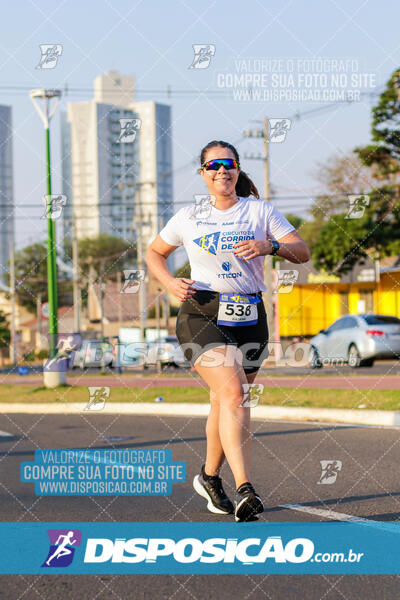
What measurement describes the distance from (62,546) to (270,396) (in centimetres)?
1036

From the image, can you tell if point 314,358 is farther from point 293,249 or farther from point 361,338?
point 293,249

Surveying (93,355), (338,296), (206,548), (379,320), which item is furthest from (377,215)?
(206,548)

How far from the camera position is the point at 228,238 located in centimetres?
520

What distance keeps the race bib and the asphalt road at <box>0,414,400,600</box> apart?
1.18 metres

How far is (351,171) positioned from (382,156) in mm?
18067

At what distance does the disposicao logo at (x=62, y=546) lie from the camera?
451 centimetres

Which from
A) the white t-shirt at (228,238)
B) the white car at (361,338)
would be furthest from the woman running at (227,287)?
the white car at (361,338)

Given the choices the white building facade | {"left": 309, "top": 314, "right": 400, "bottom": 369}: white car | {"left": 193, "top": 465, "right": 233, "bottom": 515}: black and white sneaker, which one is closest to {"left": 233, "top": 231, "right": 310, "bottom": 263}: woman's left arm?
{"left": 193, "top": 465, "right": 233, "bottom": 515}: black and white sneaker

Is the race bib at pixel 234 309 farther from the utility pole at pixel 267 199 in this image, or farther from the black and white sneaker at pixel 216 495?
the utility pole at pixel 267 199

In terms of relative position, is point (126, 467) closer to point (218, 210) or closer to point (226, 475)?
point (226, 475)

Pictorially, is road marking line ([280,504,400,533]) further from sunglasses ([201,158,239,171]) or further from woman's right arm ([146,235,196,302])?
sunglasses ([201,158,239,171])

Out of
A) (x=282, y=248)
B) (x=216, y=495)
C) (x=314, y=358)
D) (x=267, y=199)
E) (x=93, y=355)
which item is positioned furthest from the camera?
(x=93, y=355)

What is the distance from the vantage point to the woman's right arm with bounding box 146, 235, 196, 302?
506 centimetres

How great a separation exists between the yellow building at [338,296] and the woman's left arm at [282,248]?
61.4 ft
